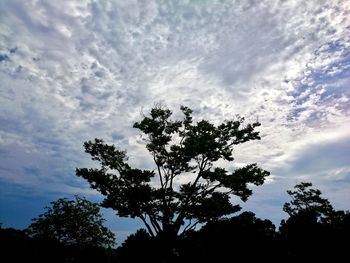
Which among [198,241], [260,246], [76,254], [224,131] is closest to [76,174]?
[76,254]

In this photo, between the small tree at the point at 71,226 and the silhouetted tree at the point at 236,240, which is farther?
the small tree at the point at 71,226

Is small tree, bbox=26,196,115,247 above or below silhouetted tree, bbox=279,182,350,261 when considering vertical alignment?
above

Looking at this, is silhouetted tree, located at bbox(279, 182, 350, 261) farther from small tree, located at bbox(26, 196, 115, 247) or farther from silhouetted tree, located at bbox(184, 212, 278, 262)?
small tree, located at bbox(26, 196, 115, 247)

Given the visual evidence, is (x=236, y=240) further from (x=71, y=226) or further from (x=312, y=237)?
(x=71, y=226)

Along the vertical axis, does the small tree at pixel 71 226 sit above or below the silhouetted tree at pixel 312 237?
above

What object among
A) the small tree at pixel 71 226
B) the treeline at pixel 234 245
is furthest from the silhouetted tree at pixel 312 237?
the small tree at pixel 71 226

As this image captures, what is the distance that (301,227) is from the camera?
9.73m

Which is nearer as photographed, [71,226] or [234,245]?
[234,245]

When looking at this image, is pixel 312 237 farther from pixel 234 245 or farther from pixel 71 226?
pixel 71 226

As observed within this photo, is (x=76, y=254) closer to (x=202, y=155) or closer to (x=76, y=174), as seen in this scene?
(x=76, y=174)

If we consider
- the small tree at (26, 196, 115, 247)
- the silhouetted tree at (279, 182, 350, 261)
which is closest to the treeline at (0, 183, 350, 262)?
the silhouetted tree at (279, 182, 350, 261)

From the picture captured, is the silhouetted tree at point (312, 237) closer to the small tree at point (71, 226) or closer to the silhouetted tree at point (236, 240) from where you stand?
the silhouetted tree at point (236, 240)

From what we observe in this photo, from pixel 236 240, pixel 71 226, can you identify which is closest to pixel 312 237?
pixel 236 240

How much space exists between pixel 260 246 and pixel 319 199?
2885cm
